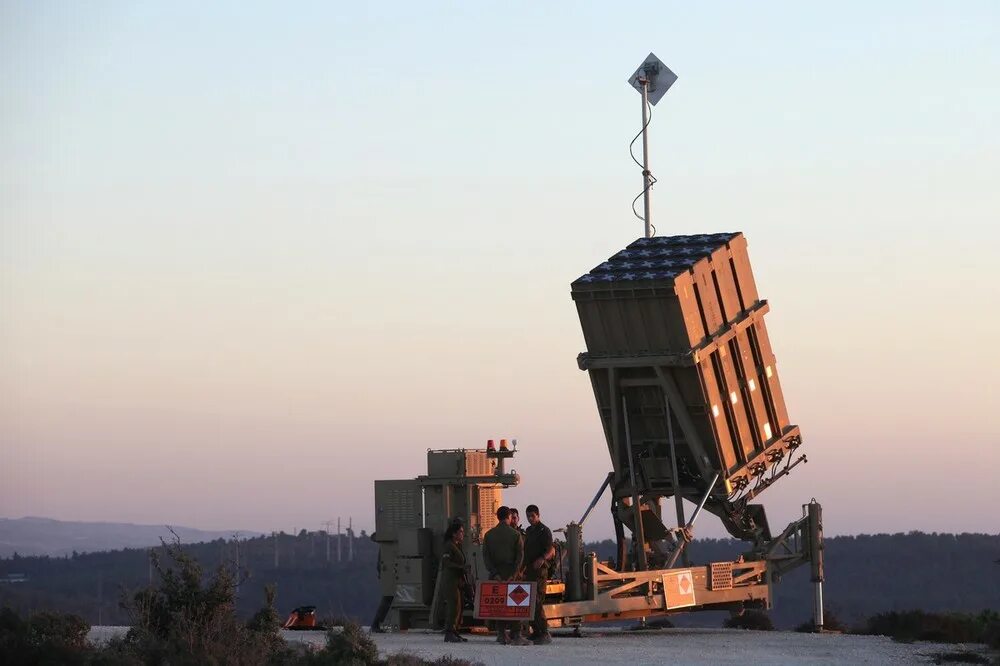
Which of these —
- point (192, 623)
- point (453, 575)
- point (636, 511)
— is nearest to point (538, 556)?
point (453, 575)

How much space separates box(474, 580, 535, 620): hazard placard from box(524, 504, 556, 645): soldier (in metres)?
0.16

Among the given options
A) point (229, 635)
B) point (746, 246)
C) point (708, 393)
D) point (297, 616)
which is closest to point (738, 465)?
point (708, 393)

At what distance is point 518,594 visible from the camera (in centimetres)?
2150

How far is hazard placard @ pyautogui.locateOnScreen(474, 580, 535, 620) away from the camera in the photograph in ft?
70.2

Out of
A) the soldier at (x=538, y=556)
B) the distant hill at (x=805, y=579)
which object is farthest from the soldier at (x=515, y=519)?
the distant hill at (x=805, y=579)

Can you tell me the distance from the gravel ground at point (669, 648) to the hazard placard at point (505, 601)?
15.0 inches

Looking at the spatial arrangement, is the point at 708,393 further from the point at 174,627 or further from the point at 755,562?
the point at 174,627

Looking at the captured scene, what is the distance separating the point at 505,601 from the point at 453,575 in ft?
2.88

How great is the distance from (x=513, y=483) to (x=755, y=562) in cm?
371

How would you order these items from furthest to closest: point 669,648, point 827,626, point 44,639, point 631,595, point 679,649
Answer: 1. point 827,626
2. point 631,595
3. point 669,648
4. point 679,649
5. point 44,639

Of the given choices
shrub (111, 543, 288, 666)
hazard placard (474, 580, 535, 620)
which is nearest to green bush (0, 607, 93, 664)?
shrub (111, 543, 288, 666)

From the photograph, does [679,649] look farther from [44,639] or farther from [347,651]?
[44,639]

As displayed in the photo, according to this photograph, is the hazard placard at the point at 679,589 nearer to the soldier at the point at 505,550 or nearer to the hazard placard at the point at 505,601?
the soldier at the point at 505,550

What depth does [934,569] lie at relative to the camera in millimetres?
93312
